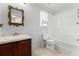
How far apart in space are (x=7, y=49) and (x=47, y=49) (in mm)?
726

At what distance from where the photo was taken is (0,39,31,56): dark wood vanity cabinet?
1.74 m

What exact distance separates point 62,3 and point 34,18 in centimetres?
59

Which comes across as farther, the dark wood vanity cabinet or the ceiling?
the ceiling

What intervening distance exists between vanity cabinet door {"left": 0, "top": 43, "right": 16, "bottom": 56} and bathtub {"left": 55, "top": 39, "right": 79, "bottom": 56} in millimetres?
803

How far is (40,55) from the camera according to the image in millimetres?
2068

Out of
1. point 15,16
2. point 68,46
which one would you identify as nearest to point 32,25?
point 15,16

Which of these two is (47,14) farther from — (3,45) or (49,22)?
(3,45)

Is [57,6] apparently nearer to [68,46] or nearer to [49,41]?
[49,41]

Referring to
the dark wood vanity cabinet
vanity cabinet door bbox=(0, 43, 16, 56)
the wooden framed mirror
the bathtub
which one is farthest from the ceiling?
vanity cabinet door bbox=(0, 43, 16, 56)

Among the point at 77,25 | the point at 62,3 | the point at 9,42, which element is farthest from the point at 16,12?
the point at 77,25

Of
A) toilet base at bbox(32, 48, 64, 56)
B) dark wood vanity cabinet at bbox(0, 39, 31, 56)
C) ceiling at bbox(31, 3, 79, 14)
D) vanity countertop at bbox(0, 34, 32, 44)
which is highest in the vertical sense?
ceiling at bbox(31, 3, 79, 14)

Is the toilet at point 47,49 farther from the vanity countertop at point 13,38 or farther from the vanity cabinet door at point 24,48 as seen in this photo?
the vanity countertop at point 13,38

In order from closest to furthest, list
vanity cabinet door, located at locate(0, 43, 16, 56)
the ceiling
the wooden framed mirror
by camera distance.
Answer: vanity cabinet door, located at locate(0, 43, 16, 56) < the wooden framed mirror < the ceiling

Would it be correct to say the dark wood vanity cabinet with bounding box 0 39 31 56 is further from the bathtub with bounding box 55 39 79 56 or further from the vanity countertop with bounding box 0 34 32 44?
the bathtub with bounding box 55 39 79 56
